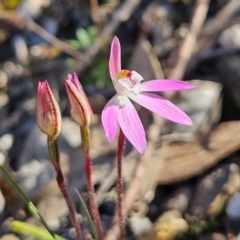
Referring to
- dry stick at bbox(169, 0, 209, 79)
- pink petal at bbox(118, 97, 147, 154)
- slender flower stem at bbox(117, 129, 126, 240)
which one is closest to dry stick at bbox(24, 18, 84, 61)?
dry stick at bbox(169, 0, 209, 79)

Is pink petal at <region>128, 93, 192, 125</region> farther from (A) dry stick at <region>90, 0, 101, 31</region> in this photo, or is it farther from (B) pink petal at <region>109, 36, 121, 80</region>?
(A) dry stick at <region>90, 0, 101, 31</region>

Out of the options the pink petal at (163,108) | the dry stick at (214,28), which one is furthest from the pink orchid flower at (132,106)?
the dry stick at (214,28)

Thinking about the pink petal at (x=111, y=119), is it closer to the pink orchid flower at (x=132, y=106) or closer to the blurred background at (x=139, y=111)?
the pink orchid flower at (x=132, y=106)

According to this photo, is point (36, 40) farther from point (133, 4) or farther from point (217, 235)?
point (217, 235)

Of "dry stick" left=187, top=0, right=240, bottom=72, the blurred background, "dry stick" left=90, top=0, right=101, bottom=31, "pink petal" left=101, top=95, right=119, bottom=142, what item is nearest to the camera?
"pink petal" left=101, top=95, right=119, bottom=142

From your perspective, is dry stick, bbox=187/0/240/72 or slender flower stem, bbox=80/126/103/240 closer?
slender flower stem, bbox=80/126/103/240

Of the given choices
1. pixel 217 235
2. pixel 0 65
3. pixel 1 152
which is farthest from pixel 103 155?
pixel 0 65

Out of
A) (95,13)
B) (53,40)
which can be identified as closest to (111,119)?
(53,40)

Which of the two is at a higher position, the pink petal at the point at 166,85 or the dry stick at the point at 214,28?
the pink petal at the point at 166,85
